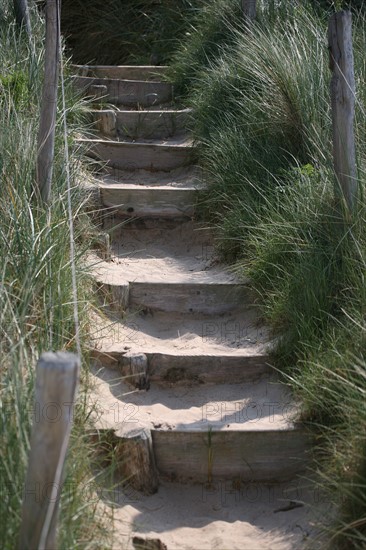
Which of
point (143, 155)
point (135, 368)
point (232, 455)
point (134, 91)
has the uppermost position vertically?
point (134, 91)

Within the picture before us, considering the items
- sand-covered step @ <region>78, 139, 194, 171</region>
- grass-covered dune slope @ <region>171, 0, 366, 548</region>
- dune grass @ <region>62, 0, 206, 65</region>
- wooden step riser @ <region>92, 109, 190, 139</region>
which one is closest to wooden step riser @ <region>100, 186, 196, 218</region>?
grass-covered dune slope @ <region>171, 0, 366, 548</region>

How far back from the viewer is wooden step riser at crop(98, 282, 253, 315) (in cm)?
508

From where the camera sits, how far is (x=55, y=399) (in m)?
2.48

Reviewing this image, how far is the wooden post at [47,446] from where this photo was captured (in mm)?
2445

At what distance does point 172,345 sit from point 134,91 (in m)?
3.66

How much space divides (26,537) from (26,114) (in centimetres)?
360

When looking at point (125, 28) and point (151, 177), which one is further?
point (125, 28)

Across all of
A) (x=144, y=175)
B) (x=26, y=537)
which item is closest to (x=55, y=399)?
(x=26, y=537)

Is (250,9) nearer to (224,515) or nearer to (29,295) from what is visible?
(29,295)

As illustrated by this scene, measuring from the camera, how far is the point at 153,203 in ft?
19.9

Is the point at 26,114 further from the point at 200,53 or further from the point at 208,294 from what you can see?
the point at 200,53

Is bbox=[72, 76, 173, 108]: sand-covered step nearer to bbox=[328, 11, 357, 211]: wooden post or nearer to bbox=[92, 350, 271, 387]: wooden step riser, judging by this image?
bbox=[328, 11, 357, 211]: wooden post

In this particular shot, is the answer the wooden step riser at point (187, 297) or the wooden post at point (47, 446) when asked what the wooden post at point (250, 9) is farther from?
the wooden post at point (47, 446)

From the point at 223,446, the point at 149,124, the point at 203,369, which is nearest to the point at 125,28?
the point at 149,124
